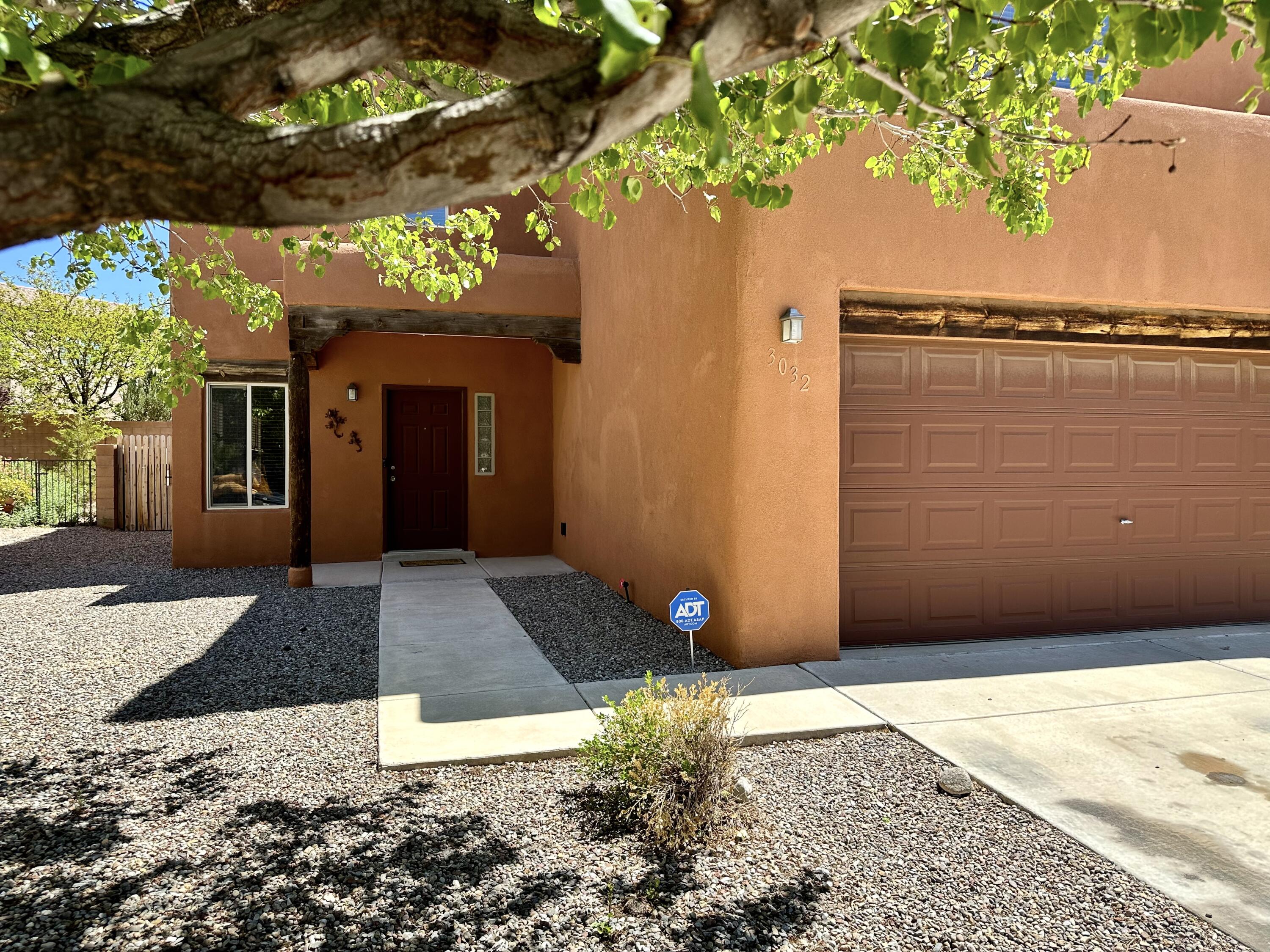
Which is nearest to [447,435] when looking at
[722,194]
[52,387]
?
[722,194]

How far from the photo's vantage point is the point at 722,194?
18.0ft

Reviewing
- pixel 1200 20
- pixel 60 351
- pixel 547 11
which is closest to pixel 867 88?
pixel 1200 20

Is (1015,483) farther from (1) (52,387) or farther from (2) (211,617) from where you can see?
Result: (1) (52,387)

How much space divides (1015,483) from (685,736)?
4189 millimetres

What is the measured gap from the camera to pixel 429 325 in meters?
8.84

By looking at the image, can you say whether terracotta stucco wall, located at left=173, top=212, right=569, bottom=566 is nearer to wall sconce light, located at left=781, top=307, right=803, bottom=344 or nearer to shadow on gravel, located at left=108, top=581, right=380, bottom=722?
shadow on gravel, located at left=108, top=581, right=380, bottom=722

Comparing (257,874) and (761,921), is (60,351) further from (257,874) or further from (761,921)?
(761,921)

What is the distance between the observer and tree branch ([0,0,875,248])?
141 cm

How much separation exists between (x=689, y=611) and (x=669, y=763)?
1.71m

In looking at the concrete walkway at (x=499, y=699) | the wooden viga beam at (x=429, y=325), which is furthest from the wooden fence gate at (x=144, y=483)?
the concrete walkway at (x=499, y=699)

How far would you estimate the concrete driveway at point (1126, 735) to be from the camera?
286 centimetres

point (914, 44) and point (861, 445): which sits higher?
point (914, 44)

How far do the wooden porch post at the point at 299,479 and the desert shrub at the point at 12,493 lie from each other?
10.0 metres

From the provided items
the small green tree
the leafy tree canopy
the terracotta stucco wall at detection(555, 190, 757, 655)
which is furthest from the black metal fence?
the leafy tree canopy
